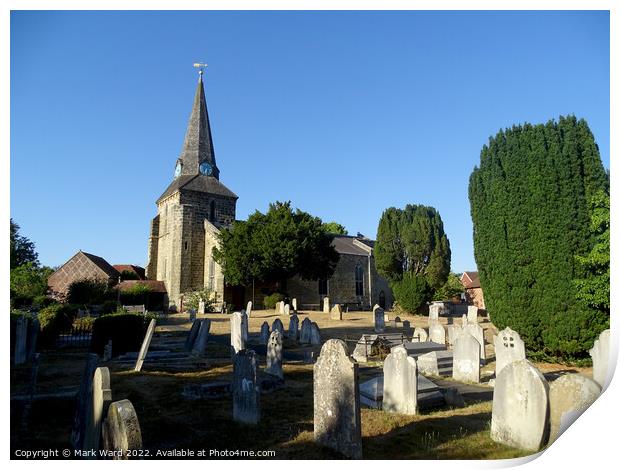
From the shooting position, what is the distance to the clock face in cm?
3969

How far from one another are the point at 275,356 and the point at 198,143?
111 ft

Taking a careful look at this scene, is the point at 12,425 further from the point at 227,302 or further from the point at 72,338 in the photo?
the point at 227,302

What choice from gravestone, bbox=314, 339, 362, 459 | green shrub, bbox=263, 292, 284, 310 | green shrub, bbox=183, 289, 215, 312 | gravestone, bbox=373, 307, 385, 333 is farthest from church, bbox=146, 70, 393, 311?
gravestone, bbox=314, 339, 362, 459

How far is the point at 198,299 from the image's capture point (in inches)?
1297

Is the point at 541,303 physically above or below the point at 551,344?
above

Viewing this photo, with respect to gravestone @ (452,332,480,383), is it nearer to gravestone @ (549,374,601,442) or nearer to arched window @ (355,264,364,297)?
gravestone @ (549,374,601,442)

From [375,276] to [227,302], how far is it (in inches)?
653

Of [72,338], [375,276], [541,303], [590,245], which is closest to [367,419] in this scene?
[541,303]

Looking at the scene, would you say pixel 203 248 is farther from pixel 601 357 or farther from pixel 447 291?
pixel 601 357

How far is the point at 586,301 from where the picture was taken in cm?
1002

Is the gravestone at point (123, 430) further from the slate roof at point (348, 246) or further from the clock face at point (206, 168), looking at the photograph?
the slate roof at point (348, 246)

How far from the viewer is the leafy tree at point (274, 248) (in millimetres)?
31734

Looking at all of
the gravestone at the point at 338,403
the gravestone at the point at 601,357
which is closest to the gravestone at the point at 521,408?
the gravestone at the point at 338,403

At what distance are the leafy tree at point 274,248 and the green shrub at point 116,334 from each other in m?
18.2
